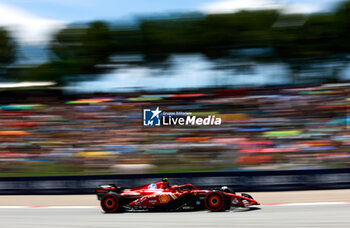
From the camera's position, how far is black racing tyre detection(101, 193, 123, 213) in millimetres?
8766

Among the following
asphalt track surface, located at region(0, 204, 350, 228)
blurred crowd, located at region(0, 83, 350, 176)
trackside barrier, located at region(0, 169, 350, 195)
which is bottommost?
asphalt track surface, located at region(0, 204, 350, 228)

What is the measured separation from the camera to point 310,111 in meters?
14.9

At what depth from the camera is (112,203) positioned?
347 inches

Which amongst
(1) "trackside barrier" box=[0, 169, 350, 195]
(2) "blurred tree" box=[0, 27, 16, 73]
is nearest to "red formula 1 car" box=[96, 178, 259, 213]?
(1) "trackside barrier" box=[0, 169, 350, 195]

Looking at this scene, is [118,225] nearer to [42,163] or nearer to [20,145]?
[42,163]

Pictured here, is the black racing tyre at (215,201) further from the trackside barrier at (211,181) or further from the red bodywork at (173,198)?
the trackside barrier at (211,181)

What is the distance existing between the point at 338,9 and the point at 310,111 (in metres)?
6.65

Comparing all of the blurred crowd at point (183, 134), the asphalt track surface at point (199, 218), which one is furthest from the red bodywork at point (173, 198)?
the blurred crowd at point (183, 134)

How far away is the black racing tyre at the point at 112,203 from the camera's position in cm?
877

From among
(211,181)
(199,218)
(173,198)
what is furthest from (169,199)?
(211,181)

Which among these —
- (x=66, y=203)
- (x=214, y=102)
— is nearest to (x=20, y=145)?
(x=66, y=203)

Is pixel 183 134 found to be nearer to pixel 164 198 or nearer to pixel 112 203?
pixel 112 203

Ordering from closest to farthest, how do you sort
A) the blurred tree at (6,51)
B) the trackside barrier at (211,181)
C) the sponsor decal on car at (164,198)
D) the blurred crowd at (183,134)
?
the sponsor decal on car at (164,198) < the trackside barrier at (211,181) < the blurred crowd at (183,134) < the blurred tree at (6,51)

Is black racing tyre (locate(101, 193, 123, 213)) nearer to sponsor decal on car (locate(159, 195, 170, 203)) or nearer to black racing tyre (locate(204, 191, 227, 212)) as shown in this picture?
sponsor decal on car (locate(159, 195, 170, 203))
